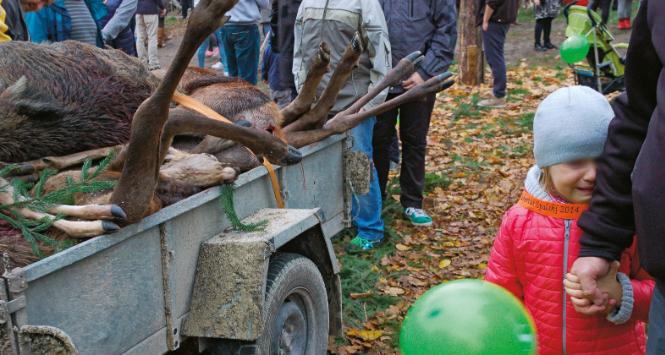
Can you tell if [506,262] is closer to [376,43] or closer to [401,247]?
[376,43]

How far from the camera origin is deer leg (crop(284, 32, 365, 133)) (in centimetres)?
413

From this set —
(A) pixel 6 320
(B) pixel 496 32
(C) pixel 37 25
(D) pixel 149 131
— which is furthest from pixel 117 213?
(B) pixel 496 32

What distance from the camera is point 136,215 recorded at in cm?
261

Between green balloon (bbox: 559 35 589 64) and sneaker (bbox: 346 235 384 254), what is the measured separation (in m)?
5.07

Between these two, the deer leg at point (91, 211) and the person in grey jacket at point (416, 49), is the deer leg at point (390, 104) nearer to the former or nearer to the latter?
the person in grey jacket at point (416, 49)

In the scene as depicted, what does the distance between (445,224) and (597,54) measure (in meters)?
4.40

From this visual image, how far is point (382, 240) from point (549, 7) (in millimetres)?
10720

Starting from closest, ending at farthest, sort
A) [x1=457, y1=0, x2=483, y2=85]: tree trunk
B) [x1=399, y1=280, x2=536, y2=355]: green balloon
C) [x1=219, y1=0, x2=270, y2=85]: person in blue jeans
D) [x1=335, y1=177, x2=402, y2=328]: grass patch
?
[x1=399, y1=280, x2=536, y2=355]: green balloon
[x1=335, y1=177, x2=402, y2=328]: grass patch
[x1=219, y1=0, x2=270, y2=85]: person in blue jeans
[x1=457, y1=0, x2=483, y2=85]: tree trunk

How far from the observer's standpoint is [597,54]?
9523mm

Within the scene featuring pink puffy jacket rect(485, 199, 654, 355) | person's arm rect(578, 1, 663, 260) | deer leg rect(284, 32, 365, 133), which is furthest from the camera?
deer leg rect(284, 32, 365, 133)

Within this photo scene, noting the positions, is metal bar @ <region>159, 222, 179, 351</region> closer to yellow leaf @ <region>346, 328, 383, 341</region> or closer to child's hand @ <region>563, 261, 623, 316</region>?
child's hand @ <region>563, 261, 623, 316</region>

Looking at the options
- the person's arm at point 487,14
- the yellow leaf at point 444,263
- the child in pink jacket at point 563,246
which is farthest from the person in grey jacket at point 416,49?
the person's arm at point 487,14

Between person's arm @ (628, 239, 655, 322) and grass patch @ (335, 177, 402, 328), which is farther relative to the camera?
grass patch @ (335, 177, 402, 328)

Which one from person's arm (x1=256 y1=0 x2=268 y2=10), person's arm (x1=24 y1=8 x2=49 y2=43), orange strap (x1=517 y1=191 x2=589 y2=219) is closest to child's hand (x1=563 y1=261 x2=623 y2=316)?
orange strap (x1=517 y1=191 x2=589 y2=219)
